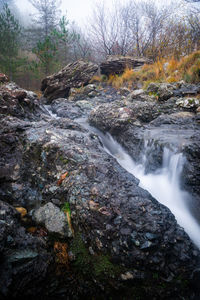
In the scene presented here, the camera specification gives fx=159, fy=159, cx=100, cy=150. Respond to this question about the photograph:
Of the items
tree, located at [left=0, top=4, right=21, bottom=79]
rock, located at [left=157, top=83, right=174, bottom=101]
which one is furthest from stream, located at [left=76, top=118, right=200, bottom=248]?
tree, located at [left=0, top=4, right=21, bottom=79]

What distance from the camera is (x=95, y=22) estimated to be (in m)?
11.0

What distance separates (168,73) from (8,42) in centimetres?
1011

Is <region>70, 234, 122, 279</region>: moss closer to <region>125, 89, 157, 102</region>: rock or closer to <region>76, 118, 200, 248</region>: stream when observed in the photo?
<region>76, 118, 200, 248</region>: stream

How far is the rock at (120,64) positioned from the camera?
27.4 ft

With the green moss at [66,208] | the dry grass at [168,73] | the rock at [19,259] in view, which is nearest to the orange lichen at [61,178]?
the green moss at [66,208]

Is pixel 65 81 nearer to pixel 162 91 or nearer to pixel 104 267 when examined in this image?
pixel 162 91

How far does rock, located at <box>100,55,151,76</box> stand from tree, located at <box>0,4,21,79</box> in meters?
5.85

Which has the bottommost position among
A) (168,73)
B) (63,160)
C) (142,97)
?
(63,160)

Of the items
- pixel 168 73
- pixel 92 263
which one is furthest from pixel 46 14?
pixel 92 263

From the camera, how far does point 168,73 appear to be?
20.4 feet

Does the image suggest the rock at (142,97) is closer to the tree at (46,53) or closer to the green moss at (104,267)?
the green moss at (104,267)

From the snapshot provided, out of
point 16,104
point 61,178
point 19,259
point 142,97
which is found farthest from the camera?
point 142,97

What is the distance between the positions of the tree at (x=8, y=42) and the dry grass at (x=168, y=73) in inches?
275

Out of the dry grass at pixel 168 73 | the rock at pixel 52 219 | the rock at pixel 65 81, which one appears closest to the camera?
the rock at pixel 52 219
